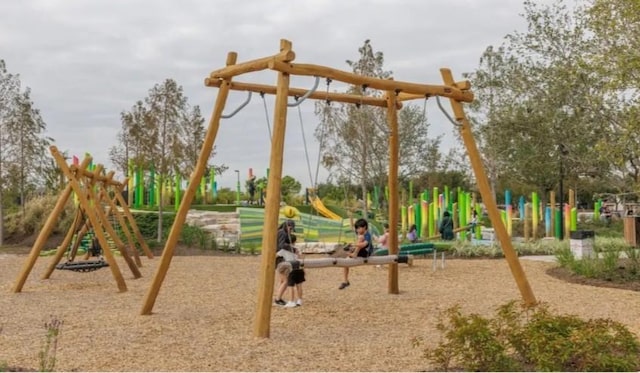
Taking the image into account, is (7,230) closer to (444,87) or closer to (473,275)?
(473,275)

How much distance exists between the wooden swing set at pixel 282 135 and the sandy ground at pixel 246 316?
1.80 feet

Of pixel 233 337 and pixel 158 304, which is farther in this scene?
pixel 158 304

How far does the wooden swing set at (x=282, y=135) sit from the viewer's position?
21.5ft

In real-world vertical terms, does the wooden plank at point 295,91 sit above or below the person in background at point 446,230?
above

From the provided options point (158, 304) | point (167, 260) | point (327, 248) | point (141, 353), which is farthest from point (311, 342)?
point (327, 248)

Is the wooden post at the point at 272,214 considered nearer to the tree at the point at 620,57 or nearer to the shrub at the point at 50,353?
the shrub at the point at 50,353

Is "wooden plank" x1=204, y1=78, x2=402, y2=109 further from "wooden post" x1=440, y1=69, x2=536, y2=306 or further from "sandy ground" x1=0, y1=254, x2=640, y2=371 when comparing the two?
"sandy ground" x1=0, y1=254, x2=640, y2=371

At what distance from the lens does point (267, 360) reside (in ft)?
18.1

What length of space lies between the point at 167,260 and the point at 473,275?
6913 mm

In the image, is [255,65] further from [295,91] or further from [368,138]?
[368,138]

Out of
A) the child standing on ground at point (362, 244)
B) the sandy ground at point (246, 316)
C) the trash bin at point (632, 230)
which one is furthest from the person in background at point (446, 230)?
the child standing on ground at point (362, 244)

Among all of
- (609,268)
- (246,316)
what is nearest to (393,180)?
(246,316)

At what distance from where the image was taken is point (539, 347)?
4793 millimetres

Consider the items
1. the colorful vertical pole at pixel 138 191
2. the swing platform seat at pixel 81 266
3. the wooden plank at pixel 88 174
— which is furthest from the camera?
the colorful vertical pole at pixel 138 191
